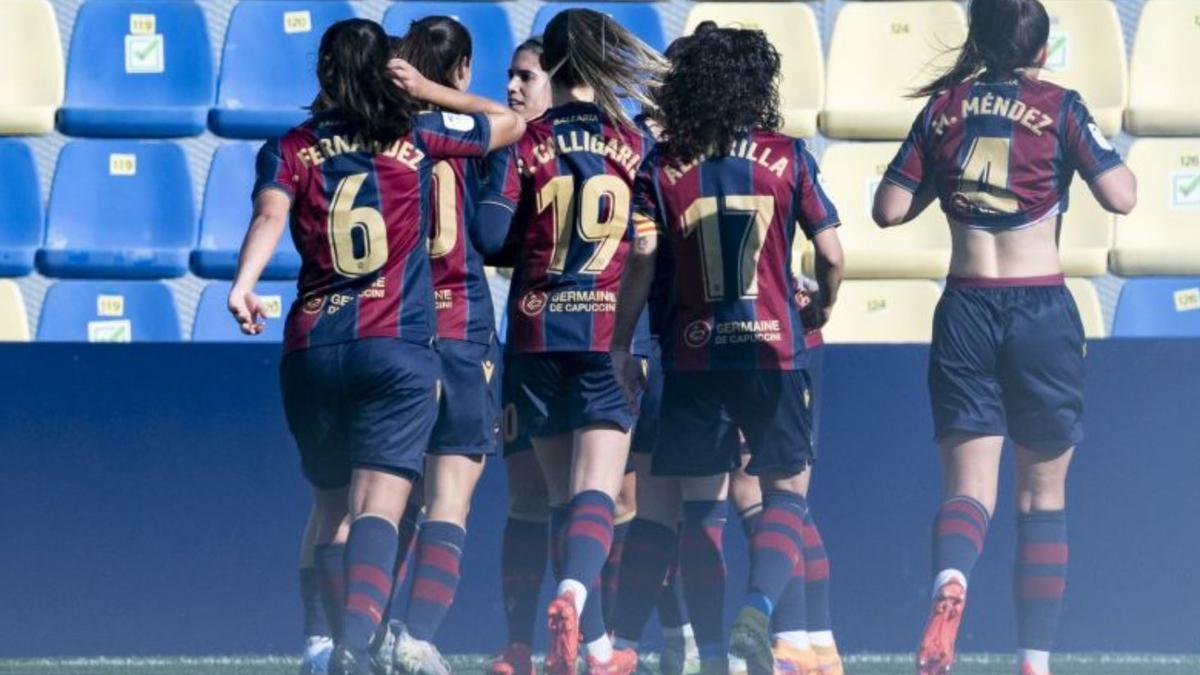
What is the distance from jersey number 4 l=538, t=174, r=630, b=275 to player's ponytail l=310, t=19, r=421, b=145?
1.83 feet

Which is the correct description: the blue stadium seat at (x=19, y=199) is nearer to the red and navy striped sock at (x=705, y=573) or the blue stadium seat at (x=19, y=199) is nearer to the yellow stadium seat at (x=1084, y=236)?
the red and navy striped sock at (x=705, y=573)

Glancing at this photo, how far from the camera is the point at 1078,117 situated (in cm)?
526

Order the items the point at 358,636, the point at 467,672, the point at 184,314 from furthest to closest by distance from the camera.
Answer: the point at 184,314
the point at 467,672
the point at 358,636

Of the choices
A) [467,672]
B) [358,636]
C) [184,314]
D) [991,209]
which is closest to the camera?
[358,636]

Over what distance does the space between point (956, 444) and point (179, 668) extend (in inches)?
91.8

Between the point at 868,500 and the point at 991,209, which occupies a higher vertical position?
the point at 991,209

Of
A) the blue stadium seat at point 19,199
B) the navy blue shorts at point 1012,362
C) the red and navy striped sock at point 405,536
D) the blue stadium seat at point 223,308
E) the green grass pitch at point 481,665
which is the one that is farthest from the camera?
the blue stadium seat at point 19,199

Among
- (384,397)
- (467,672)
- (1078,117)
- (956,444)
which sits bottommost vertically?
(467,672)

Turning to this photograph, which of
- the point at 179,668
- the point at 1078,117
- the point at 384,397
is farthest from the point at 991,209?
Answer: the point at 179,668

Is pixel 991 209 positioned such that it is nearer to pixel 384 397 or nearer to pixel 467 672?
pixel 384 397

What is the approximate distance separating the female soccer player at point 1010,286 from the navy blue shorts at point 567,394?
812 millimetres

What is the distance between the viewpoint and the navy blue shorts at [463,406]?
5332mm

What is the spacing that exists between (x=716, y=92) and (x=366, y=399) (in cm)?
109

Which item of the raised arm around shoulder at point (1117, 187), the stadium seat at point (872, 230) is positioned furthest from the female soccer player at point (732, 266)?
the stadium seat at point (872, 230)
